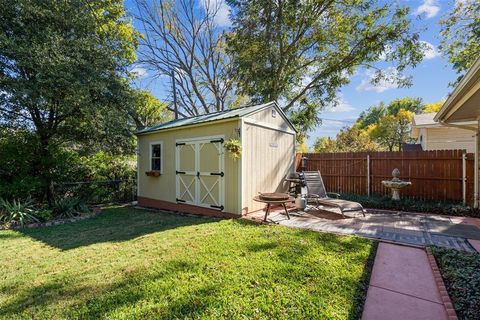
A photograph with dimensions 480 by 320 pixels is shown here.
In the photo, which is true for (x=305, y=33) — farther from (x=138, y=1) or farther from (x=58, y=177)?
(x=58, y=177)

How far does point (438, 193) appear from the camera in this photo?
280 inches

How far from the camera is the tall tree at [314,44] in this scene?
35.8ft

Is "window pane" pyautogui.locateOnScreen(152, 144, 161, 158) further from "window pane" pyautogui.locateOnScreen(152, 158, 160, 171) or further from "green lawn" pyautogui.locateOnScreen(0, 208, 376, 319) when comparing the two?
"green lawn" pyautogui.locateOnScreen(0, 208, 376, 319)

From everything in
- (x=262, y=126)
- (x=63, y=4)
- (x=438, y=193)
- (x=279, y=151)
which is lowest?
(x=438, y=193)

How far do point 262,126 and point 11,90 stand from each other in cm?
667

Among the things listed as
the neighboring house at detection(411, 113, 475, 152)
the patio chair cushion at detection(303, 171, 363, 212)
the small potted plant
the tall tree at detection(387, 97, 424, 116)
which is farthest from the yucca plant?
the tall tree at detection(387, 97, 424, 116)

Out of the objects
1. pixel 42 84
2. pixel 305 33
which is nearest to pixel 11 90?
pixel 42 84

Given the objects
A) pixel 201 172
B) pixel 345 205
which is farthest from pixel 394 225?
pixel 201 172

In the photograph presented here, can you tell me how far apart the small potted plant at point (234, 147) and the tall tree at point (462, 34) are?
1087 centimetres

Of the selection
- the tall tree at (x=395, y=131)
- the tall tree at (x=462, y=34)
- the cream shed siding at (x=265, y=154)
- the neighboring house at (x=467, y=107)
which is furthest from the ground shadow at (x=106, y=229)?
the tall tree at (x=395, y=131)

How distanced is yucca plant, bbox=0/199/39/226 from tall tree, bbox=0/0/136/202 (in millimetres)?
1181

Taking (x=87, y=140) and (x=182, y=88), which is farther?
(x=182, y=88)

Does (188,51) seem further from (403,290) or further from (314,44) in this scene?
(403,290)

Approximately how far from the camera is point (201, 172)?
6.82 metres
